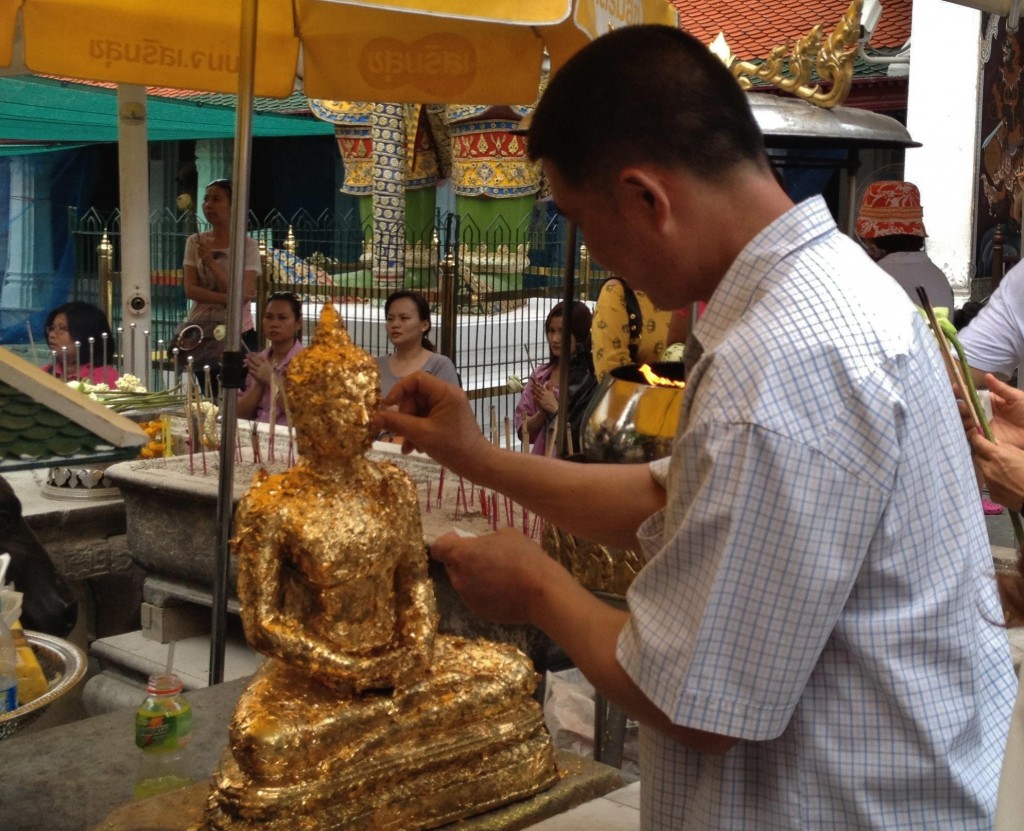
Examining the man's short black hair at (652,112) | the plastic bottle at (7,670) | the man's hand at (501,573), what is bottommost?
the plastic bottle at (7,670)

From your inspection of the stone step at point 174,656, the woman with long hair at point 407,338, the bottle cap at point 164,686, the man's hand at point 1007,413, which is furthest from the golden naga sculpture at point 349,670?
the woman with long hair at point 407,338

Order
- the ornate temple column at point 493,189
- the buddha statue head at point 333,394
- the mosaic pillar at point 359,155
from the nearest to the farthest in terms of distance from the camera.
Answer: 1. the buddha statue head at point 333,394
2. the ornate temple column at point 493,189
3. the mosaic pillar at point 359,155

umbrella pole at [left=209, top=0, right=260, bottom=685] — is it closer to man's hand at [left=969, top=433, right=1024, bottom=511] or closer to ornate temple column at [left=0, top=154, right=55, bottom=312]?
man's hand at [left=969, top=433, right=1024, bottom=511]

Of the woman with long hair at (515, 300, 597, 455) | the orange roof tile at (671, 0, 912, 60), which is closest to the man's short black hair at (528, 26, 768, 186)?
the woman with long hair at (515, 300, 597, 455)

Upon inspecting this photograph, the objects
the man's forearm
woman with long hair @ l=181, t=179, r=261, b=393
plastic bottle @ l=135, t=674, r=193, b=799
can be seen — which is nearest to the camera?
the man's forearm

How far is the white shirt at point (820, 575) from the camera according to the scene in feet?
3.81

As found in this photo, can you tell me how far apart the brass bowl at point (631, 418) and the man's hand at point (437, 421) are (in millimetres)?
710

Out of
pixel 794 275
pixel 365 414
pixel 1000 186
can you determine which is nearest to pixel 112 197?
pixel 1000 186

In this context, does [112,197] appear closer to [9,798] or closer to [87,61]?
[87,61]

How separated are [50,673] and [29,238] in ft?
45.3

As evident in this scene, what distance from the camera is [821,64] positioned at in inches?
176

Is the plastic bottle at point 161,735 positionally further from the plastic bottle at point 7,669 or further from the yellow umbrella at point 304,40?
the yellow umbrella at point 304,40

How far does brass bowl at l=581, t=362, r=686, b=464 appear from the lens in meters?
2.63

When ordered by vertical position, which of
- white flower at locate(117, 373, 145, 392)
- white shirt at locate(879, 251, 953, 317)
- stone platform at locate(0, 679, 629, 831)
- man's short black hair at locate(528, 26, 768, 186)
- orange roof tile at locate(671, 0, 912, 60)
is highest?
orange roof tile at locate(671, 0, 912, 60)
